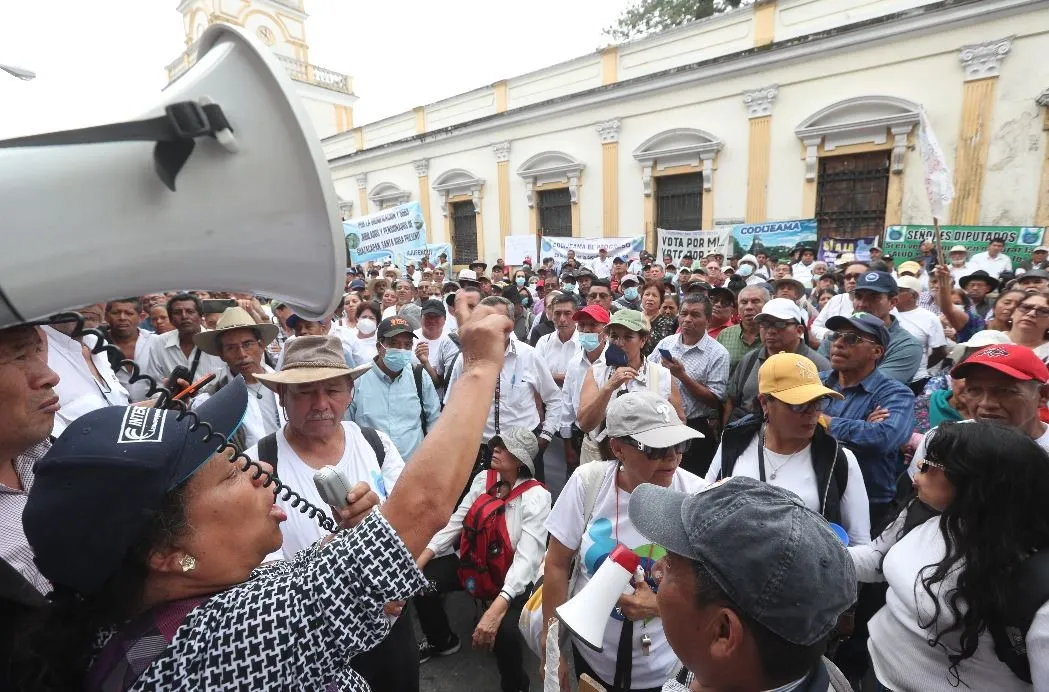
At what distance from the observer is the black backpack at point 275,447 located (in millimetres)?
2199

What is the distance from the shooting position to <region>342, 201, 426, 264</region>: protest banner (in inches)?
437

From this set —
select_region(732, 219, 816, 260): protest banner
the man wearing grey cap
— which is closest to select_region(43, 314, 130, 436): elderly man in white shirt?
the man wearing grey cap

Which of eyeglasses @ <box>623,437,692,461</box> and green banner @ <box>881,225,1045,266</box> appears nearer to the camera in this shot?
eyeglasses @ <box>623,437,692,461</box>

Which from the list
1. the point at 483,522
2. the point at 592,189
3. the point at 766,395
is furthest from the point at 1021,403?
the point at 592,189

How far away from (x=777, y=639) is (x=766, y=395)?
1.51 metres

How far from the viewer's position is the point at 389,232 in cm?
1125

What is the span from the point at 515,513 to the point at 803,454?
1.52 meters

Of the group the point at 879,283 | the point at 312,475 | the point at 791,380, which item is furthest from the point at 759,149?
the point at 312,475

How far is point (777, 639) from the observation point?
1090 millimetres

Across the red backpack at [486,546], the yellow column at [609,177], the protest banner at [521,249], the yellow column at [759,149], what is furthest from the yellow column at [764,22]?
the red backpack at [486,546]

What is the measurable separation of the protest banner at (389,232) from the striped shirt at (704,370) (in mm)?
8190

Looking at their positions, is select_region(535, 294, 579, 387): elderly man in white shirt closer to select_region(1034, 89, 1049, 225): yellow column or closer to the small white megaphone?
the small white megaphone

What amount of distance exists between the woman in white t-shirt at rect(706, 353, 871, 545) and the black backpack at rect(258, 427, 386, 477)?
5.21 feet

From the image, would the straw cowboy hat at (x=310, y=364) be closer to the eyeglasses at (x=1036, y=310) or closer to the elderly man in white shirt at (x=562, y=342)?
the elderly man in white shirt at (x=562, y=342)
